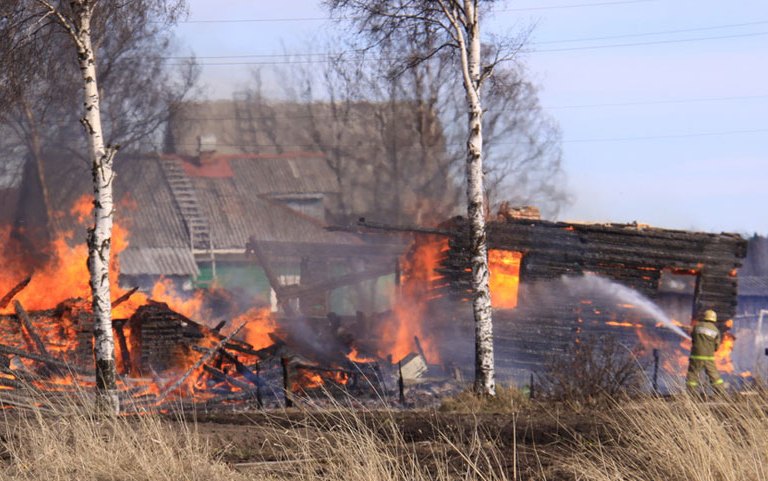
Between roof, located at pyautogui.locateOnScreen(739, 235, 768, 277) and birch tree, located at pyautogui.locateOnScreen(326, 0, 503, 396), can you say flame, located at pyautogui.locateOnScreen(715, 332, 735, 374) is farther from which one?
roof, located at pyautogui.locateOnScreen(739, 235, 768, 277)

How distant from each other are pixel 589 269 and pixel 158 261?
23652 mm

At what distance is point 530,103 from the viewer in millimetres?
41281

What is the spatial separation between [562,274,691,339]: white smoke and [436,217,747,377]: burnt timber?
5.7 inches

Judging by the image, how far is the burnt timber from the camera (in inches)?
912

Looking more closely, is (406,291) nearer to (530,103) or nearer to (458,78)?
(458,78)

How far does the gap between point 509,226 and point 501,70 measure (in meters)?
6.92

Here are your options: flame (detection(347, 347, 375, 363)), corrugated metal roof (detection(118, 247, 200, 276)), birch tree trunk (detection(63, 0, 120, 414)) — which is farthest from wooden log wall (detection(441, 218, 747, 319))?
corrugated metal roof (detection(118, 247, 200, 276))

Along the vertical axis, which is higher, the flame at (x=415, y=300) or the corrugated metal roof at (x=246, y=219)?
the corrugated metal roof at (x=246, y=219)

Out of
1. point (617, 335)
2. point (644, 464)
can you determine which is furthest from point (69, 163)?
point (644, 464)

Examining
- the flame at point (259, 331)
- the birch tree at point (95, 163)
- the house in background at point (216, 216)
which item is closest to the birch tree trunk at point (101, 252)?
the birch tree at point (95, 163)

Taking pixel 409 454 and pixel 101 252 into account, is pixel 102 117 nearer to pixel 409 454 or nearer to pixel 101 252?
pixel 101 252

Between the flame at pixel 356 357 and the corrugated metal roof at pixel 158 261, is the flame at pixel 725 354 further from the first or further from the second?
the corrugated metal roof at pixel 158 261

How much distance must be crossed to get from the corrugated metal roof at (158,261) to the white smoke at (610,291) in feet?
74.6

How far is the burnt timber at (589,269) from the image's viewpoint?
23.2 metres
